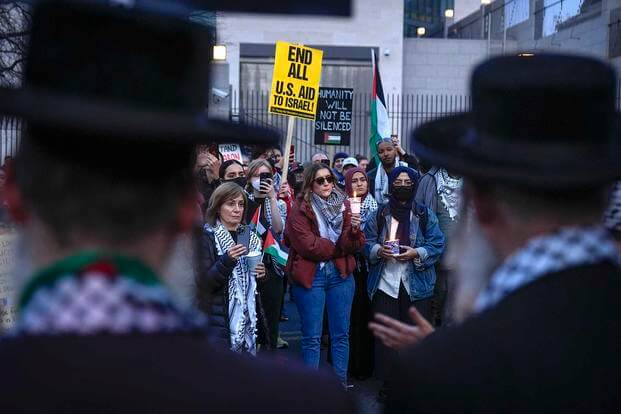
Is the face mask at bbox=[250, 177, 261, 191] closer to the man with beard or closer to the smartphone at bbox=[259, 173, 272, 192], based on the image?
the smartphone at bbox=[259, 173, 272, 192]

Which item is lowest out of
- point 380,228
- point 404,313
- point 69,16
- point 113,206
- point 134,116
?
point 404,313

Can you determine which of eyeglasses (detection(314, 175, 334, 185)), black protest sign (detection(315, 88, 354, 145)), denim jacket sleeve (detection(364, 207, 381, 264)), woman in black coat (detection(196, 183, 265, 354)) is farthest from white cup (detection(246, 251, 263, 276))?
black protest sign (detection(315, 88, 354, 145))

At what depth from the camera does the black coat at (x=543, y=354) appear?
1949mm

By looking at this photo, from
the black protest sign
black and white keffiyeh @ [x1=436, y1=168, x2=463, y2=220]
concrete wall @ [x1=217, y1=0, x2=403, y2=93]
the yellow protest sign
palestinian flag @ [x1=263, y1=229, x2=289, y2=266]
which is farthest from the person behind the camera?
concrete wall @ [x1=217, y1=0, x2=403, y2=93]

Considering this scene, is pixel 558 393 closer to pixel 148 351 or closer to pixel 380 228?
pixel 148 351

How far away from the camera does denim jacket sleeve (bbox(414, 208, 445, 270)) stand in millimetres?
8109

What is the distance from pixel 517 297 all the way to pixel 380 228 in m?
6.31

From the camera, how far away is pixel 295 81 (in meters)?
11.7

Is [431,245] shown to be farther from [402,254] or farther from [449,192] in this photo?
[449,192]

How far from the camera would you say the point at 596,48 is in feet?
90.7

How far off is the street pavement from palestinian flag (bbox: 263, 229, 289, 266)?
875mm

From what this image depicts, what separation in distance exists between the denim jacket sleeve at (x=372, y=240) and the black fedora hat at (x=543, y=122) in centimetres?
603

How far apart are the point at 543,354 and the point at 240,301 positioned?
15.4 feet

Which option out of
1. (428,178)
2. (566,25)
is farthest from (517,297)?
(566,25)
